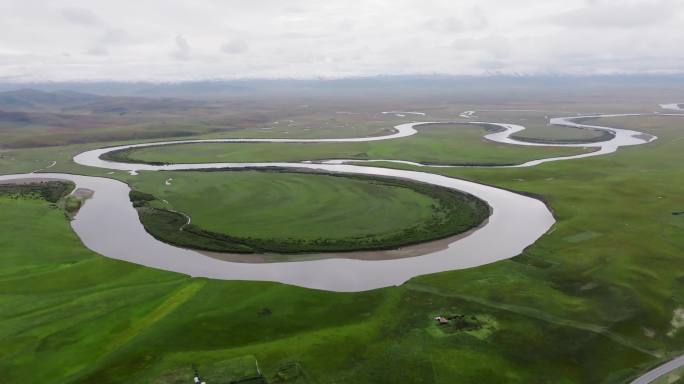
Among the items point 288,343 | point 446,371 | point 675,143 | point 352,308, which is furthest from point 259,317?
point 675,143

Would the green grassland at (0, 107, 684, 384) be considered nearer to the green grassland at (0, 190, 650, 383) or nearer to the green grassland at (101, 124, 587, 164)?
the green grassland at (0, 190, 650, 383)

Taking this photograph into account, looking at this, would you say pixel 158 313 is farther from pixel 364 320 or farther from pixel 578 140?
pixel 578 140

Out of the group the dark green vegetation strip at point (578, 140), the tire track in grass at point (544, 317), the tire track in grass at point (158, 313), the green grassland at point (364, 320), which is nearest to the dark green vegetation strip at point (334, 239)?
the green grassland at point (364, 320)

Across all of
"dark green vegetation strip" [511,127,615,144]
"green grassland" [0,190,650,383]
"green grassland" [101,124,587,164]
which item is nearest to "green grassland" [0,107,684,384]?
"green grassland" [0,190,650,383]

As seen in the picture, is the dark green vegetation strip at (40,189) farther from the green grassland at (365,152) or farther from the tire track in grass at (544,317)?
the tire track in grass at (544,317)

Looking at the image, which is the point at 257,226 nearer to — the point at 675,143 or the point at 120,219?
the point at 120,219

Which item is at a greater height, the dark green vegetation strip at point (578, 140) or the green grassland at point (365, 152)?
the green grassland at point (365, 152)

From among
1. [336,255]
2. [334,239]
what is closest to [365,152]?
[334,239]
